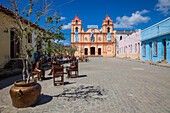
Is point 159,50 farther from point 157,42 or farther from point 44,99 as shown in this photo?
point 44,99

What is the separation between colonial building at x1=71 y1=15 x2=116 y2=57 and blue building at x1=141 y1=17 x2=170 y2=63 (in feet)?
78.7

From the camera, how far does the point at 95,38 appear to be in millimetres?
48656

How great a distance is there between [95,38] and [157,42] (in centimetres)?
3046

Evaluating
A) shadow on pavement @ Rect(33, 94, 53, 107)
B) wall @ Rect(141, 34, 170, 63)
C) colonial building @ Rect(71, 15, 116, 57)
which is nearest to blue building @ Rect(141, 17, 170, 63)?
wall @ Rect(141, 34, 170, 63)

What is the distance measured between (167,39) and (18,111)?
59.6 ft

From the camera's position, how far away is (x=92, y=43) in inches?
1906

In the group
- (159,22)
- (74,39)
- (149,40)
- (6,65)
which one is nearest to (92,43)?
(74,39)

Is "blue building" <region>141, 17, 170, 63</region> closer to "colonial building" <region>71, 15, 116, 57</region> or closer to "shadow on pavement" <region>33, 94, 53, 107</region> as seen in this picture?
"shadow on pavement" <region>33, 94, 53, 107</region>

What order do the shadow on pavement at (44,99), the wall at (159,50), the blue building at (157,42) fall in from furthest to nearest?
the blue building at (157,42) → the wall at (159,50) → the shadow on pavement at (44,99)

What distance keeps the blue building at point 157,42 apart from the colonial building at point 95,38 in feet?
78.7

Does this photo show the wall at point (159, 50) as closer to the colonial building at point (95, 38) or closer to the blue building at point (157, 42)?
the blue building at point (157, 42)

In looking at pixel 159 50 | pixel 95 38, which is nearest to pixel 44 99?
pixel 159 50

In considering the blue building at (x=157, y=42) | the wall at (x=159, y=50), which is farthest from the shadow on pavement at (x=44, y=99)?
the wall at (x=159, y=50)

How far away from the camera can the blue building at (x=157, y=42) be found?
16.8 meters
